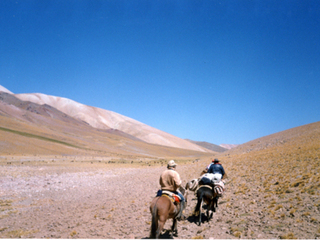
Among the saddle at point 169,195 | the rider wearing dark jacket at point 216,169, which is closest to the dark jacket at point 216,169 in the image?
the rider wearing dark jacket at point 216,169

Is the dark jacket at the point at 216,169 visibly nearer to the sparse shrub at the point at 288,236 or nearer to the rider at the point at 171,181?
the rider at the point at 171,181

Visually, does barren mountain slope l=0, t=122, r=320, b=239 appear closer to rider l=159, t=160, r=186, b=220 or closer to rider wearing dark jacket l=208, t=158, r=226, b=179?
rider wearing dark jacket l=208, t=158, r=226, b=179

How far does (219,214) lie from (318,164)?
10.0 metres

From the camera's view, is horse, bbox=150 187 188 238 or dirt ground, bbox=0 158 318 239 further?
dirt ground, bbox=0 158 318 239

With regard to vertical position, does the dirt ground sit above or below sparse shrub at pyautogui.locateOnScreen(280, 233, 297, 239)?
below

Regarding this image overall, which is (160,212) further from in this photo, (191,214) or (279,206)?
(279,206)

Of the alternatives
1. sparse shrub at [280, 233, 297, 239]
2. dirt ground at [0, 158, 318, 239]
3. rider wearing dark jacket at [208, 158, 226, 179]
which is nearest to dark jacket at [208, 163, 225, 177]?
rider wearing dark jacket at [208, 158, 226, 179]

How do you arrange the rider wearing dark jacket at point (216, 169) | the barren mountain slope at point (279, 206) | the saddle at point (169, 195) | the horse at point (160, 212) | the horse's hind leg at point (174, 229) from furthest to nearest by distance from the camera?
1. the rider wearing dark jacket at point (216, 169)
2. the horse's hind leg at point (174, 229)
3. the barren mountain slope at point (279, 206)
4. the saddle at point (169, 195)
5. the horse at point (160, 212)

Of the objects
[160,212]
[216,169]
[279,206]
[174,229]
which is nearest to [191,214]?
[216,169]

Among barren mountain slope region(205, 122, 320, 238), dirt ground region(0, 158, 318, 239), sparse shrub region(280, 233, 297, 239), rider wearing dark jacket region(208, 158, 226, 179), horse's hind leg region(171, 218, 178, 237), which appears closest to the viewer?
sparse shrub region(280, 233, 297, 239)

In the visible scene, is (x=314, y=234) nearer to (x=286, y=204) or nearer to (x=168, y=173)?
(x=286, y=204)

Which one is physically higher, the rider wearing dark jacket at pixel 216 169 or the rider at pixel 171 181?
the rider wearing dark jacket at pixel 216 169

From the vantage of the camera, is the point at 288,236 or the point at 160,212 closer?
the point at 160,212

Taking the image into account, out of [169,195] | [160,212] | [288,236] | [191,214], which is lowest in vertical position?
[191,214]
